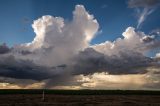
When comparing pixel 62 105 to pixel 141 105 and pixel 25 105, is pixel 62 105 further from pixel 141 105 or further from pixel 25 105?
pixel 141 105

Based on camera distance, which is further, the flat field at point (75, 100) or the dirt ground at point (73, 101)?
the flat field at point (75, 100)

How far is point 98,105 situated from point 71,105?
3559 millimetres

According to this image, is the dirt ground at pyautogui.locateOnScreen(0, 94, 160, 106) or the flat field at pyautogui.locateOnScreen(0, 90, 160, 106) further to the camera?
the flat field at pyautogui.locateOnScreen(0, 90, 160, 106)

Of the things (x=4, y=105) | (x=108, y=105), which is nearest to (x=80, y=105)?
(x=108, y=105)

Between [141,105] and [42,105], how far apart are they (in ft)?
41.3

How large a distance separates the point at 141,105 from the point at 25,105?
14640 mm

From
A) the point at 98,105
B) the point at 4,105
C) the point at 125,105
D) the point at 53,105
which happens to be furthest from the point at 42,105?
the point at 125,105

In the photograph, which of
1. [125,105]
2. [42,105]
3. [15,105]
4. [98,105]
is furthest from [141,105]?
[15,105]

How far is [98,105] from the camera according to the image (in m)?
39.0

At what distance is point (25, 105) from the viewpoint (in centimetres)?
3734

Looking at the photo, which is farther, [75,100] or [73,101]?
→ [75,100]

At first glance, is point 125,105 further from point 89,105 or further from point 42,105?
point 42,105

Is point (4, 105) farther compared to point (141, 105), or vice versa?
point (141, 105)

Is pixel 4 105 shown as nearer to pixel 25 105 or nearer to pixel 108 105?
pixel 25 105
